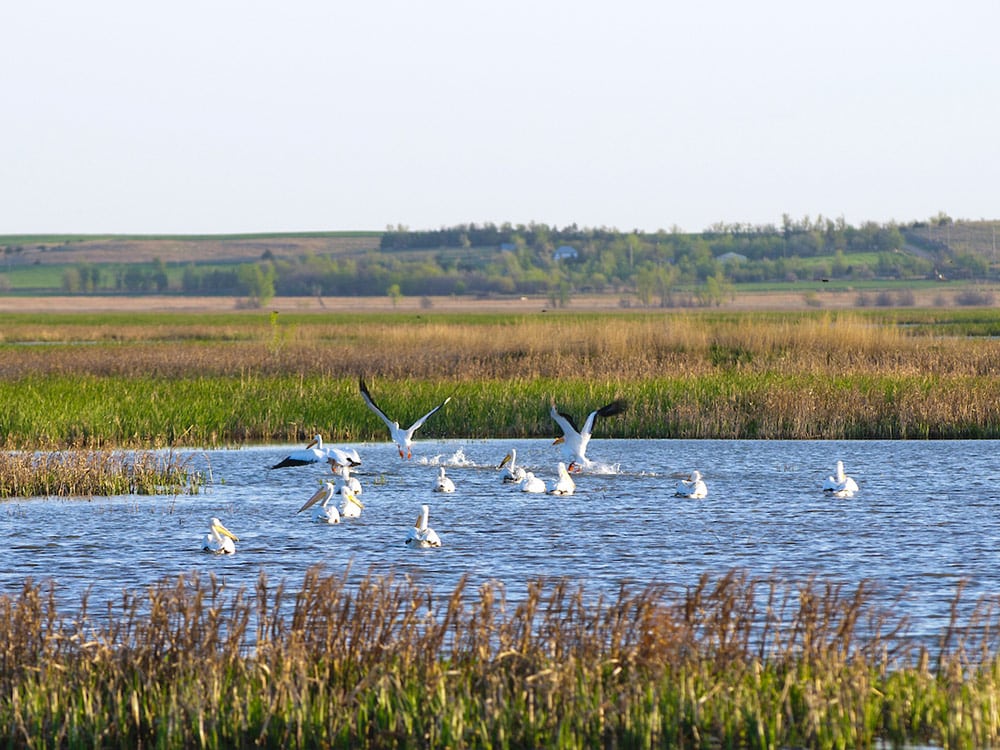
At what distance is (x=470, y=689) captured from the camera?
28.7ft

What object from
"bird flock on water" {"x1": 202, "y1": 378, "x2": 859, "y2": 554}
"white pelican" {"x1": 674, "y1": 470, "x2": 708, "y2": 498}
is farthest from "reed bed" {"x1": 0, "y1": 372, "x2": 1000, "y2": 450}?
"white pelican" {"x1": 674, "y1": 470, "x2": 708, "y2": 498}

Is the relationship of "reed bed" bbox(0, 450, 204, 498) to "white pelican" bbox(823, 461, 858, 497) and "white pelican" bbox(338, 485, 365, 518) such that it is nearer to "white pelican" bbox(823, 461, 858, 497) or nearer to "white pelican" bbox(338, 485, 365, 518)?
"white pelican" bbox(338, 485, 365, 518)

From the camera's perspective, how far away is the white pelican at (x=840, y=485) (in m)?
19.6

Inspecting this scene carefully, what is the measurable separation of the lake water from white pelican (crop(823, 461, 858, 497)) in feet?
0.49

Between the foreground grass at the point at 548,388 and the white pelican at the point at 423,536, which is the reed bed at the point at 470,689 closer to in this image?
the white pelican at the point at 423,536

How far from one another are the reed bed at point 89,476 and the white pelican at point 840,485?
8.66 meters

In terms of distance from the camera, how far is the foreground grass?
27.0 meters

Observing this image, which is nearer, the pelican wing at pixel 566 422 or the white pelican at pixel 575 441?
the pelican wing at pixel 566 422

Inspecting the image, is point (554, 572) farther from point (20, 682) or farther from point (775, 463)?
point (775, 463)

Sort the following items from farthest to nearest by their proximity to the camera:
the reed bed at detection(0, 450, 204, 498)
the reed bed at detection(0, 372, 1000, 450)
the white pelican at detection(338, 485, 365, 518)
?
1. the reed bed at detection(0, 372, 1000, 450)
2. the reed bed at detection(0, 450, 204, 498)
3. the white pelican at detection(338, 485, 365, 518)

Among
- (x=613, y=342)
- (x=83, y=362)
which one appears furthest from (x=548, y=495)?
(x=83, y=362)

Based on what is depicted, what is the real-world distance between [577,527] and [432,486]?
4.32 meters

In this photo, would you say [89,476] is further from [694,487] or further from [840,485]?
[840,485]

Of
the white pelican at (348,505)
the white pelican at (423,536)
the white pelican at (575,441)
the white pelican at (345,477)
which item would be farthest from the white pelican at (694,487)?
the white pelican at (423,536)
